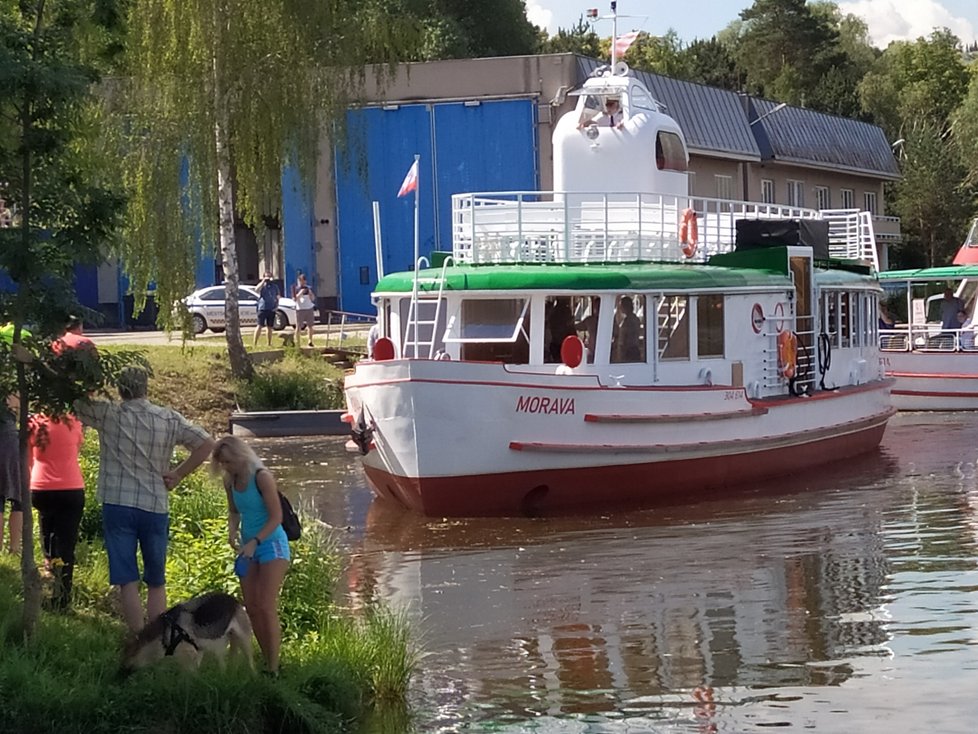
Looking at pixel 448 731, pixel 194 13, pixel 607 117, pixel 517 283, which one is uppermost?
pixel 194 13

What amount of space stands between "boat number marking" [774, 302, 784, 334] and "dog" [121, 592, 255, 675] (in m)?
13.2

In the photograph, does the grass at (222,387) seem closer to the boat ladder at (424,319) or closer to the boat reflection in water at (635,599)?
the boat ladder at (424,319)

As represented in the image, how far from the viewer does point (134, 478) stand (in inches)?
389

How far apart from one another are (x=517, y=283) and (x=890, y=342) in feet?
54.4

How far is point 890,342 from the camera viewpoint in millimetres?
33156

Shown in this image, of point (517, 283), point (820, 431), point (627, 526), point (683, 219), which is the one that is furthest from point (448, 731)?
point (820, 431)

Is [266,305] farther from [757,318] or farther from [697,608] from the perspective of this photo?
[697,608]

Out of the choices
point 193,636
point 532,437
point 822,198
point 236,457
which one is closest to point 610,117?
point 532,437

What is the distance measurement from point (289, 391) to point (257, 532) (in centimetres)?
1887

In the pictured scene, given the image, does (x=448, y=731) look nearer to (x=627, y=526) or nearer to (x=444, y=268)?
(x=627, y=526)

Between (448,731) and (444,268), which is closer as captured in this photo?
(448,731)

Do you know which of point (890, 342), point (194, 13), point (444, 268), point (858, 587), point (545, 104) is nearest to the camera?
point (858, 587)

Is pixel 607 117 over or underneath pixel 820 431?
over

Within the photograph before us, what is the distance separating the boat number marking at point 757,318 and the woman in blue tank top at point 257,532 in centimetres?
1194
